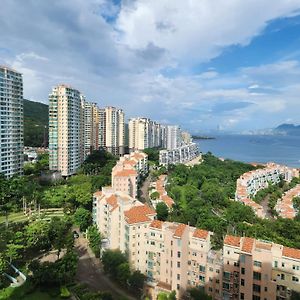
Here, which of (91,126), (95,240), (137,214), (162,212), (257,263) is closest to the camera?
(257,263)

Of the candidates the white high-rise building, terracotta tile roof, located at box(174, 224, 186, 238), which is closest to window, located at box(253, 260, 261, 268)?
terracotta tile roof, located at box(174, 224, 186, 238)

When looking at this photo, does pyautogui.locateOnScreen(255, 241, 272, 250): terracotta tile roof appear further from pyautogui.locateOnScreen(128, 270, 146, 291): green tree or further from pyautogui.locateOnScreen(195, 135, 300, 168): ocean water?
pyautogui.locateOnScreen(195, 135, 300, 168): ocean water

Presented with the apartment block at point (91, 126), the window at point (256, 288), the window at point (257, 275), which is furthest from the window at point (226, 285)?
the apartment block at point (91, 126)

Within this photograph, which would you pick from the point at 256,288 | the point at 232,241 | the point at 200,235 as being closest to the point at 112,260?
the point at 200,235

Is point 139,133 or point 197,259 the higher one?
point 139,133

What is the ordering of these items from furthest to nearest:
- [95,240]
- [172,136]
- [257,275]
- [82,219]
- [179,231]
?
[172,136]
[82,219]
[95,240]
[179,231]
[257,275]

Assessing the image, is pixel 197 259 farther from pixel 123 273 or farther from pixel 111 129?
pixel 111 129

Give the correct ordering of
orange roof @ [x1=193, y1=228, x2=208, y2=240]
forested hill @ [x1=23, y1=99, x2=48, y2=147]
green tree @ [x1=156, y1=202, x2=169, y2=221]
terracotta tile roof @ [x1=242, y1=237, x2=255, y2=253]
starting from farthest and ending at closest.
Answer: forested hill @ [x1=23, y1=99, x2=48, y2=147] → green tree @ [x1=156, y1=202, x2=169, y2=221] → orange roof @ [x1=193, y1=228, x2=208, y2=240] → terracotta tile roof @ [x1=242, y1=237, x2=255, y2=253]

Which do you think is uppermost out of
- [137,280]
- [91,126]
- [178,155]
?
[91,126]
